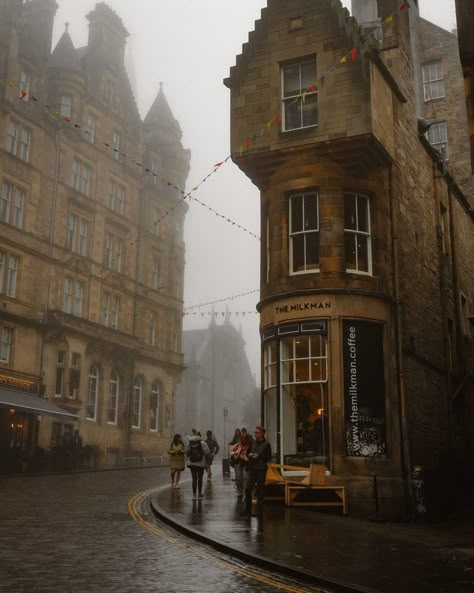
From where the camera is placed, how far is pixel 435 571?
342 inches

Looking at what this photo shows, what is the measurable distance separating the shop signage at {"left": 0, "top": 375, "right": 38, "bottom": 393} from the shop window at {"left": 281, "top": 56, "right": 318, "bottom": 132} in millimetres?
20713

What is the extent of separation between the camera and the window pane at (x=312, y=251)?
18.5 meters

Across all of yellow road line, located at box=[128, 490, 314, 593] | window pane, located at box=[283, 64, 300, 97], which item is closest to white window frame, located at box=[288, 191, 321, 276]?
window pane, located at box=[283, 64, 300, 97]

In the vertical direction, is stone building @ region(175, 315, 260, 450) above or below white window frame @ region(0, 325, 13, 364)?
above

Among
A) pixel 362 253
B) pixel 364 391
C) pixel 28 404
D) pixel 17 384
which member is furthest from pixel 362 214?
pixel 17 384

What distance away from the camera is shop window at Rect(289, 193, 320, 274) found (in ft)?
61.0

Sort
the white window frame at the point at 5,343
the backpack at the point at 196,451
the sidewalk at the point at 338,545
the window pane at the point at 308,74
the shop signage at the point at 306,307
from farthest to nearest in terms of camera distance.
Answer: the white window frame at the point at 5,343 < the window pane at the point at 308,74 < the shop signage at the point at 306,307 < the backpack at the point at 196,451 < the sidewalk at the point at 338,545

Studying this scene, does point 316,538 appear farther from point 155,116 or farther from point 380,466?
point 155,116

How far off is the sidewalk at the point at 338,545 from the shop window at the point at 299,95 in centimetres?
981

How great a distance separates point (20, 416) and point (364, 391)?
2265cm

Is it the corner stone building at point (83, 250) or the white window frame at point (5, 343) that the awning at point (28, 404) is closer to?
the corner stone building at point (83, 250)

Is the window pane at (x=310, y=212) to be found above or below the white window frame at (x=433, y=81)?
below

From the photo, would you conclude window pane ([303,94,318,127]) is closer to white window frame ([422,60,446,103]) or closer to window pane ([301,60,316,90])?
window pane ([301,60,316,90])

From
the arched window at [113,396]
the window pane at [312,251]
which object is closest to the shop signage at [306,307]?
the window pane at [312,251]
